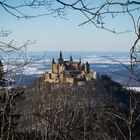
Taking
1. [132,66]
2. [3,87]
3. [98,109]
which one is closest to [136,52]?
[132,66]

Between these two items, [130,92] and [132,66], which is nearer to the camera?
[132,66]

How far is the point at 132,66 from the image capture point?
2213 mm

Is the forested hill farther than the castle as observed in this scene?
No

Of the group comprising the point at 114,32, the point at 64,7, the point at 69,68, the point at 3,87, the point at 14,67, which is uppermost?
the point at 64,7

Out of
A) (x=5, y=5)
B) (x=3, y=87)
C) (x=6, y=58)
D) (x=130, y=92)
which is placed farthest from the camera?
(x=3, y=87)

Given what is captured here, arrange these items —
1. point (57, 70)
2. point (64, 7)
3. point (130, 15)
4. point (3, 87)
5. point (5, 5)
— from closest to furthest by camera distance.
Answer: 1. point (130, 15)
2. point (64, 7)
3. point (5, 5)
4. point (3, 87)
5. point (57, 70)

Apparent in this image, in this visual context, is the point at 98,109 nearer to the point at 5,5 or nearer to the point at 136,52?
the point at 136,52

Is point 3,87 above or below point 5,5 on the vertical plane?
below

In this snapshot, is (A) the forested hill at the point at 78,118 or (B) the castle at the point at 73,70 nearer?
(A) the forested hill at the point at 78,118

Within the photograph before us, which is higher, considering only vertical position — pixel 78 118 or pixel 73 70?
pixel 78 118

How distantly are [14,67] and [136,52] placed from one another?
1815mm

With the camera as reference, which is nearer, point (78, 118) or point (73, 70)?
point (78, 118)

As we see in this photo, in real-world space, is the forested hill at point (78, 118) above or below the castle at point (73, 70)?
above

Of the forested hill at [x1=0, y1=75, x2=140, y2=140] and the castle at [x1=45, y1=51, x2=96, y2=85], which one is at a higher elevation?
the forested hill at [x1=0, y1=75, x2=140, y2=140]
